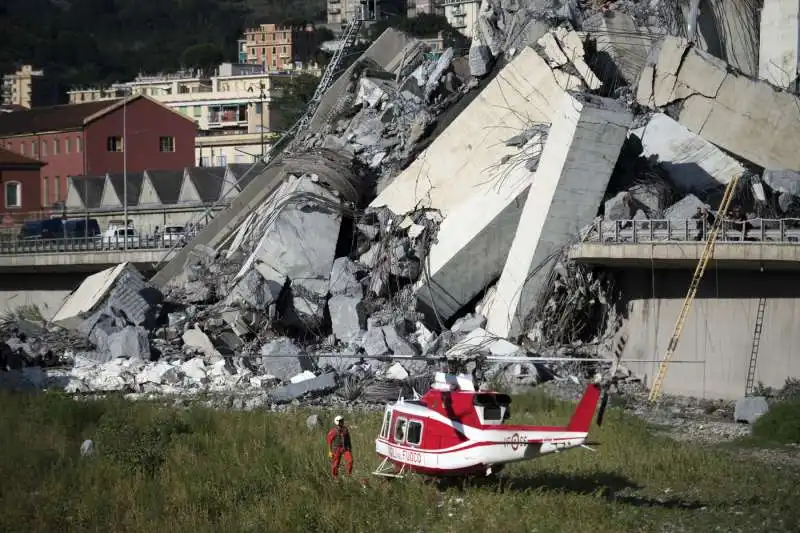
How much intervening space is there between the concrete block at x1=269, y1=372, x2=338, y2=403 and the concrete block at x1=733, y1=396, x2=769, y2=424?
30.3ft

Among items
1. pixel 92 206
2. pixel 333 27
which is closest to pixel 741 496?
pixel 92 206

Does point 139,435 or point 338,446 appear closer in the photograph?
point 338,446

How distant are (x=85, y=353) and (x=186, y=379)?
451cm

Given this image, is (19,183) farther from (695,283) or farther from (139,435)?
(139,435)

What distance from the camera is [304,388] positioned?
105 feet

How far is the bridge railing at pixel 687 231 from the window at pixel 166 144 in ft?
153

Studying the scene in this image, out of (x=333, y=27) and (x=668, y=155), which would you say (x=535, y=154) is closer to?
(x=668, y=155)

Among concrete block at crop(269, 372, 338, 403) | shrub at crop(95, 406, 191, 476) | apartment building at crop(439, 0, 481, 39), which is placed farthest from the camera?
apartment building at crop(439, 0, 481, 39)

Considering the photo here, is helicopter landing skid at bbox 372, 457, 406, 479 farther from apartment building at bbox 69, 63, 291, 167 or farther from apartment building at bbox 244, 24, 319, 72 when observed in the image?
apartment building at bbox 244, 24, 319, 72

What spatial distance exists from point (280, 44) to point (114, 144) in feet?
252

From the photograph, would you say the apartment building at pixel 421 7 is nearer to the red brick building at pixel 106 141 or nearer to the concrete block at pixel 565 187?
the red brick building at pixel 106 141

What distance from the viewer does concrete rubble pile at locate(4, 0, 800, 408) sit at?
33781 mm

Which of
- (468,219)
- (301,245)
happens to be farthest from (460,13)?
(468,219)

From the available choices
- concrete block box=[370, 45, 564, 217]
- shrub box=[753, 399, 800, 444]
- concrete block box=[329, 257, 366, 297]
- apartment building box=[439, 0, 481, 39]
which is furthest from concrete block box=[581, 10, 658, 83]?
apartment building box=[439, 0, 481, 39]
